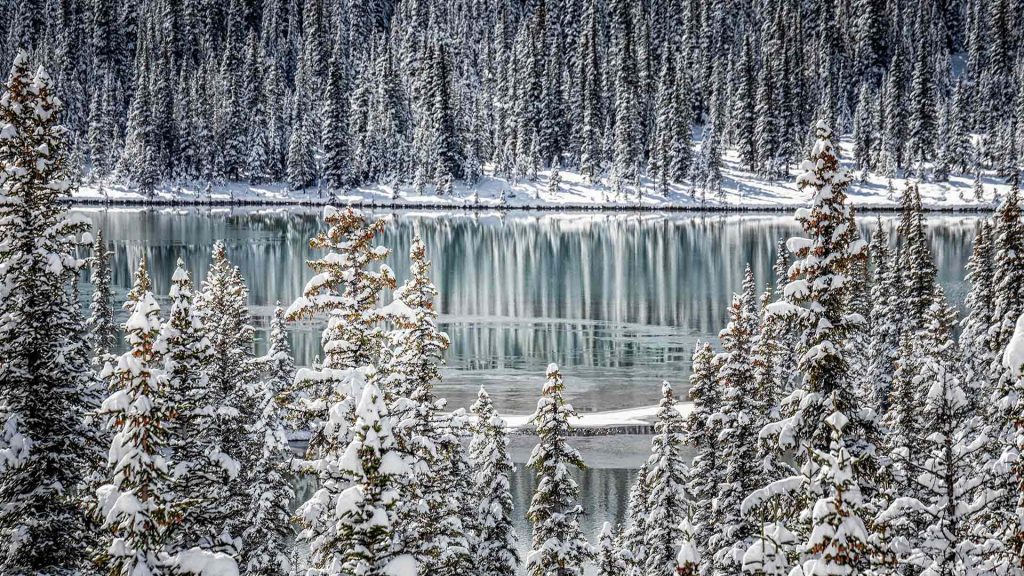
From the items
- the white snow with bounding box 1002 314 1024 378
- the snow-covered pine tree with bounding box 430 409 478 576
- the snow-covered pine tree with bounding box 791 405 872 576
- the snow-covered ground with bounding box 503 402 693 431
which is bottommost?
the snow-covered ground with bounding box 503 402 693 431

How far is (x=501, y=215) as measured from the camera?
515 ft

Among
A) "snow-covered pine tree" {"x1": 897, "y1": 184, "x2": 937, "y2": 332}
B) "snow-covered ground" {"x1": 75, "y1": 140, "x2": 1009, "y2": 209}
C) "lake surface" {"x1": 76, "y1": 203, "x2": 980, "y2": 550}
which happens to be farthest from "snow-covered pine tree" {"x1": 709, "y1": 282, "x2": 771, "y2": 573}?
"snow-covered ground" {"x1": 75, "y1": 140, "x2": 1009, "y2": 209}

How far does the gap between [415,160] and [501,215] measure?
66.4ft

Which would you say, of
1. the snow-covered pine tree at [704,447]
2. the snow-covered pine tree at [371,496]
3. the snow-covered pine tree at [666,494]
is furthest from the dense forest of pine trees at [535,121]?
the snow-covered pine tree at [371,496]

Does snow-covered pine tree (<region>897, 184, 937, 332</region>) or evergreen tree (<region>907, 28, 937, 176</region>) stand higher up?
evergreen tree (<region>907, 28, 937, 176</region>)

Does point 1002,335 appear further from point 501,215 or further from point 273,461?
point 501,215

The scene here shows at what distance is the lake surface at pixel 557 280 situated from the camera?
177ft

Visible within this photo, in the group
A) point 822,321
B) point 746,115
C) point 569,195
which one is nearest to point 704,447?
point 822,321

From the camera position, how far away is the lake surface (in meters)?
54.1

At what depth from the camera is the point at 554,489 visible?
1986 cm

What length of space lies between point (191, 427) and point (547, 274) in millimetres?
81517

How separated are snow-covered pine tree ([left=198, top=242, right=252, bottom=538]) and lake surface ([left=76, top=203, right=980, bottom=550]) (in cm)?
1233

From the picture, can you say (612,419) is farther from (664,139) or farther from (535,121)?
(535,121)

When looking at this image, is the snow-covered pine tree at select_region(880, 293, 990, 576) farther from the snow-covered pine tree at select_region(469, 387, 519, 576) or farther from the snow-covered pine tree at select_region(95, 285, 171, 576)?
the snow-covered pine tree at select_region(95, 285, 171, 576)
